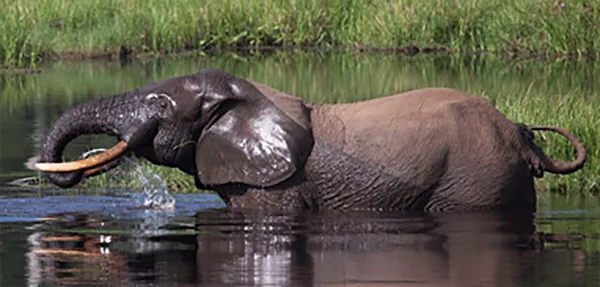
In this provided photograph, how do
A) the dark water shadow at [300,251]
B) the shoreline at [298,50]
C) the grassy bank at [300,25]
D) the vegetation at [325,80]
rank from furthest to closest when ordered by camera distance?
the shoreline at [298,50], the grassy bank at [300,25], the vegetation at [325,80], the dark water shadow at [300,251]

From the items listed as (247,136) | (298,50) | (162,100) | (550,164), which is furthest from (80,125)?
(298,50)

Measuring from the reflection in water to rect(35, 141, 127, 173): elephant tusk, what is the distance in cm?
41

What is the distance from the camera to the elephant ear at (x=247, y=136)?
36.5 feet

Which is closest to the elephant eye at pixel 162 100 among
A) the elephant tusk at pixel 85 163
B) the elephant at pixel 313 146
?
the elephant at pixel 313 146

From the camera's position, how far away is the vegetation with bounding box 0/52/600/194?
672 inches

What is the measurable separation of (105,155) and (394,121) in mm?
1867

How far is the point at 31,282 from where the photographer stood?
9016mm

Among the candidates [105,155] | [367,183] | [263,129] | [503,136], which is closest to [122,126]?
[105,155]

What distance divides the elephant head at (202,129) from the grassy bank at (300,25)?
580 inches

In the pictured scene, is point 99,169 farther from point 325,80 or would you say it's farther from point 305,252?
point 325,80

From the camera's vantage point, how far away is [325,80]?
24406 mm

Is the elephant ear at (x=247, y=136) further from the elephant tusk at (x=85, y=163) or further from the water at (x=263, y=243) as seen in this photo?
the elephant tusk at (x=85, y=163)

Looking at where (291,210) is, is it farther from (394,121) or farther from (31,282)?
(31,282)

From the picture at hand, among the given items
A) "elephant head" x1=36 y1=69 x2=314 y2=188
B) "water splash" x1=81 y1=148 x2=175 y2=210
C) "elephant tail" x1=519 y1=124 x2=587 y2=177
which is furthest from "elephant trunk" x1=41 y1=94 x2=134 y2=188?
"elephant tail" x1=519 y1=124 x2=587 y2=177
